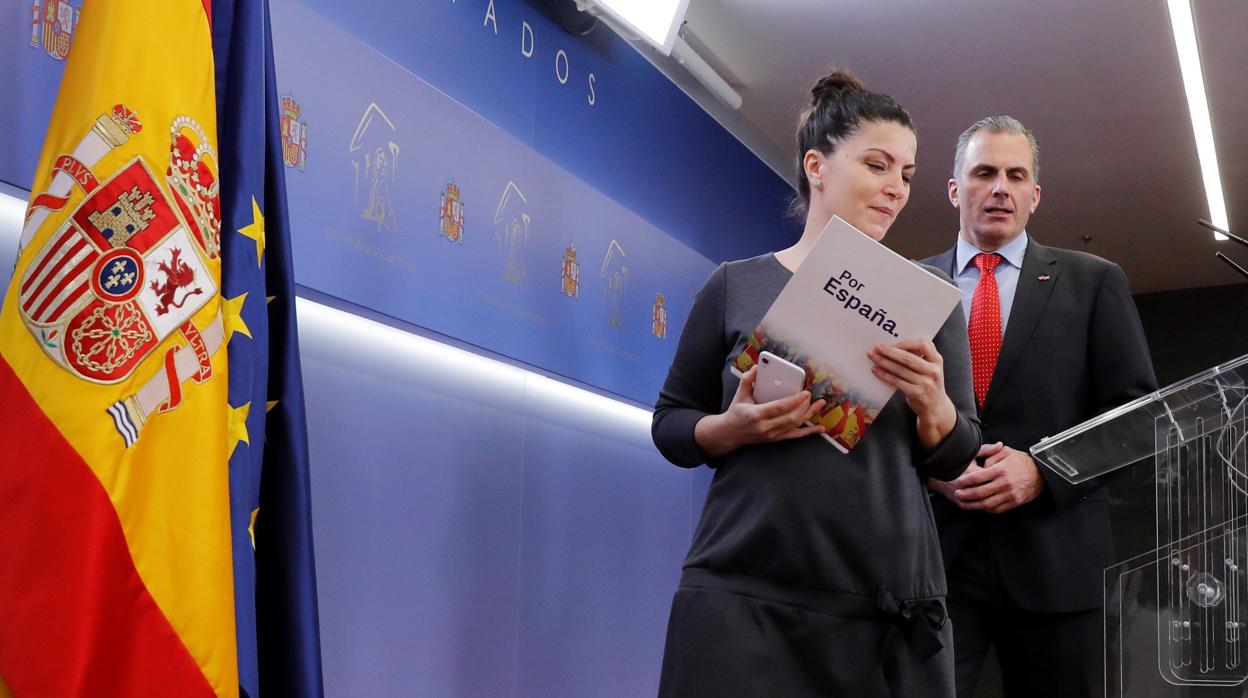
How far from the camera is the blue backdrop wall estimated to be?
9.48 feet

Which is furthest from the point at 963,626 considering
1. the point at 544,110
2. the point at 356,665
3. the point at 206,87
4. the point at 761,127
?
the point at 761,127

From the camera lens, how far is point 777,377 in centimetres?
200

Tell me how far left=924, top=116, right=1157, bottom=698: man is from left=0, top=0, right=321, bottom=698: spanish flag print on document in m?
1.29

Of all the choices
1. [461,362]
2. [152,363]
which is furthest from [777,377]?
[461,362]

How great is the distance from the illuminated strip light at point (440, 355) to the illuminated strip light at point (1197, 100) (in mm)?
2311

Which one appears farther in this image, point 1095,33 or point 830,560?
point 1095,33

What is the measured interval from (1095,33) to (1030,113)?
86 cm

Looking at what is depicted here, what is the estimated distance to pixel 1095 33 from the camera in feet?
16.7

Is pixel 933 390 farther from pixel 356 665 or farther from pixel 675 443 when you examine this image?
pixel 356 665

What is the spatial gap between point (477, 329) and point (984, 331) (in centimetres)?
134

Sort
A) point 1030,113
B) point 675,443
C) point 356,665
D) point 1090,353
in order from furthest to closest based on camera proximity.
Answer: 1. point 1030,113
2. point 356,665
3. point 1090,353
4. point 675,443

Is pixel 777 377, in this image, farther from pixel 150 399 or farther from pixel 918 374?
pixel 150 399

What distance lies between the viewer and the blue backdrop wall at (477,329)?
9.48 feet

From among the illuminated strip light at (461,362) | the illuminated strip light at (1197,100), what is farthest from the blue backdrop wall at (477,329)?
the illuminated strip light at (1197,100)
